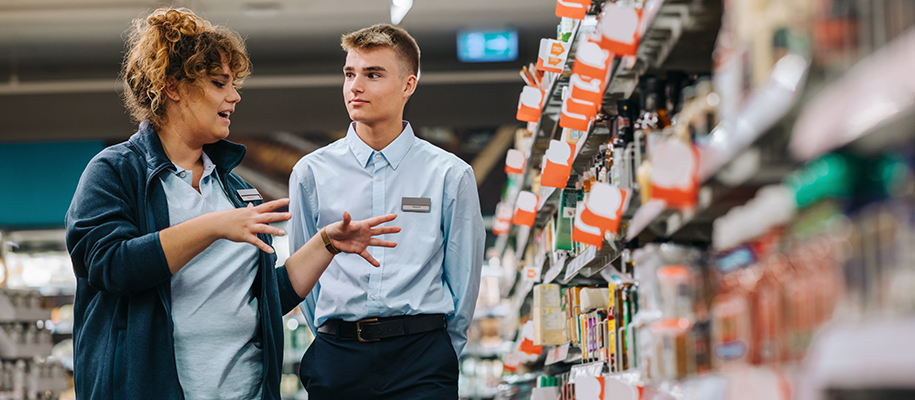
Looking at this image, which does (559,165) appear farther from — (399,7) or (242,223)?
(399,7)

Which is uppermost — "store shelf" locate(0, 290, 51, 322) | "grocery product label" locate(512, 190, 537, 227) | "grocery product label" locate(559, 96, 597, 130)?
"grocery product label" locate(559, 96, 597, 130)

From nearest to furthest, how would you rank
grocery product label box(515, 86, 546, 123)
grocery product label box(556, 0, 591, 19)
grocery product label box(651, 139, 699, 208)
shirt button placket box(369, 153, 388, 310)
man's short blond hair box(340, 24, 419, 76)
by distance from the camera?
1. grocery product label box(651, 139, 699, 208)
2. grocery product label box(556, 0, 591, 19)
3. shirt button placket box(369, 153, 388, 310)
4. man's short blond hair box(340, 24, 419, 76)
5. grocery product label box(515, 86, 546, 123)

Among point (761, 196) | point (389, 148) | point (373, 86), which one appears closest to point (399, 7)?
point (373, 86)

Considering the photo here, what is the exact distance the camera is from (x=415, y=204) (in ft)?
9.96

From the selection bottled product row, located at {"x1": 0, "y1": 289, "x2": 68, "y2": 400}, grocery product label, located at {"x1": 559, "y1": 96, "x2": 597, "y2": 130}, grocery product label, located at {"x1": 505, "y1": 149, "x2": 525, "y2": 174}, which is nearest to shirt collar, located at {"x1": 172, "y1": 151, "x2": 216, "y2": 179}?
grocery product label, located at {"x1": 559, "y1": 96, "x2": 597, "y2": 130}

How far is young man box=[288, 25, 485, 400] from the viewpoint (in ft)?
9.27

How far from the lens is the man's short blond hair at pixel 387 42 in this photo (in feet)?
10.5

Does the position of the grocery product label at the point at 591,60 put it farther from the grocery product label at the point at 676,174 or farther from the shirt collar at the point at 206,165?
the shirt collar at the point at 206,165

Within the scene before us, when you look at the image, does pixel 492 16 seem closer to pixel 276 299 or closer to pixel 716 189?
pixel 276 299

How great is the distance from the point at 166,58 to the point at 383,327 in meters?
1.10

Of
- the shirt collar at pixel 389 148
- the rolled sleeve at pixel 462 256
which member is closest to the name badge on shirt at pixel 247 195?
the shirt collar at pixel 389 148

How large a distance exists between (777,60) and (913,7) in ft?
0.71

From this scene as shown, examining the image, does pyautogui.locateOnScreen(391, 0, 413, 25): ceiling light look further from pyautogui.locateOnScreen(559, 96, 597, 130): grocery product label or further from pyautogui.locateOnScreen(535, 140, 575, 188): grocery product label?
pyautogui.locateOnScreen(559, 96, 597, 130): grocery product label

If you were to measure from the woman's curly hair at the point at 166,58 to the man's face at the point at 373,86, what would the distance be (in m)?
0.67
